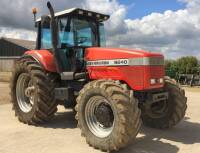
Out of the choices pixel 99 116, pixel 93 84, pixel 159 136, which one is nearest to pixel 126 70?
pixel 93 84

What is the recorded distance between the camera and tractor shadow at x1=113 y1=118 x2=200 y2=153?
7200mm

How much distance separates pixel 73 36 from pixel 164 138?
10.1 ft

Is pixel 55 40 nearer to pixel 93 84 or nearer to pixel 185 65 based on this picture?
pixel 93 84

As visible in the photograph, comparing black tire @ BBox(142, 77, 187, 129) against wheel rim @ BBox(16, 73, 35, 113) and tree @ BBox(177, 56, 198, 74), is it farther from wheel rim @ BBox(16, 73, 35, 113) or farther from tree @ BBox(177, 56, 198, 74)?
tree @ BBox(177, 56, 198, 74)

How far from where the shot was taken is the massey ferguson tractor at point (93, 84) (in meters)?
6.99

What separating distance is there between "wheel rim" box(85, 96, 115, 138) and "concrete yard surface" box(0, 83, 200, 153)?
0.38m

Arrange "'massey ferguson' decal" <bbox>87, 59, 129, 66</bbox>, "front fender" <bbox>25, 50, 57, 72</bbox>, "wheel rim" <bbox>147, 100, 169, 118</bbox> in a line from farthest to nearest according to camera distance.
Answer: "front fender" <bbox>25, 50, 57, 72</bbox> → "wheel rim" <bbox>147, 100, 169, 118</bbox> → "'massey ferguson' decal" <bbox>87, 59, 129, 66</bbox>

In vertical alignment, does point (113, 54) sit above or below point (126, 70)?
above

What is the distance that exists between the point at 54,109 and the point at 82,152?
228cm

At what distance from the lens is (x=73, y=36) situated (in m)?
8.88

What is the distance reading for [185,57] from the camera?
29844mm

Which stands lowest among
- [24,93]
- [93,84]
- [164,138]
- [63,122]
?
[164,138]

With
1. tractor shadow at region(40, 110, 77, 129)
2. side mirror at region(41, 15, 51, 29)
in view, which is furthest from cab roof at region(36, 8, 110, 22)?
tractor shadow at region(40, 110, 77, 129)

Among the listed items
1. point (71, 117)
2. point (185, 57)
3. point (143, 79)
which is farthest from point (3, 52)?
point (143, 79)
